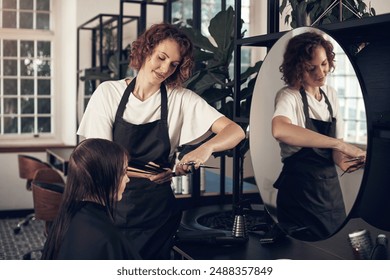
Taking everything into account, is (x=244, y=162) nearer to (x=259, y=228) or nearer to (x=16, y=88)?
(x=259, y=228)

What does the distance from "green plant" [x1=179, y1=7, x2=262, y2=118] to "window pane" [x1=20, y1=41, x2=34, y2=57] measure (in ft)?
7.21

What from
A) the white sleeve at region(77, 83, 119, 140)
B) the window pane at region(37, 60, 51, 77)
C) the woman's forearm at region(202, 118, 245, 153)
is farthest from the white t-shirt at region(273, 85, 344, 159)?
the window pane at region(37, 60, 51, 77)

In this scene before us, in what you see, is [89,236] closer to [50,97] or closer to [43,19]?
[50,97]

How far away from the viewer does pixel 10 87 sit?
361 cm

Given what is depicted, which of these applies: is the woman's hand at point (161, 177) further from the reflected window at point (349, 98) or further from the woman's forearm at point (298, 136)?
the reflected window at point (349, 98)

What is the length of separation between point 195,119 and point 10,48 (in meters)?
2.67

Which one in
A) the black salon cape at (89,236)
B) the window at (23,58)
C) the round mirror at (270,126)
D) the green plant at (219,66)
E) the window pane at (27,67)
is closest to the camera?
the black salon cape at (89,236)

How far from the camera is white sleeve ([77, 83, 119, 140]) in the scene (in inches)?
55.4

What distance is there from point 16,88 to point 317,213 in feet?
8.48

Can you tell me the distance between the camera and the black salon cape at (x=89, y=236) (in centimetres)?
120

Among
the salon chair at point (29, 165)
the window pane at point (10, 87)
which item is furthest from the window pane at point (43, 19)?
the salon chair at point (29, 165)

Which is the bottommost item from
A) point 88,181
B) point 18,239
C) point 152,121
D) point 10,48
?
point 18,239

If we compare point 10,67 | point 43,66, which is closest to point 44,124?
point 43,66
